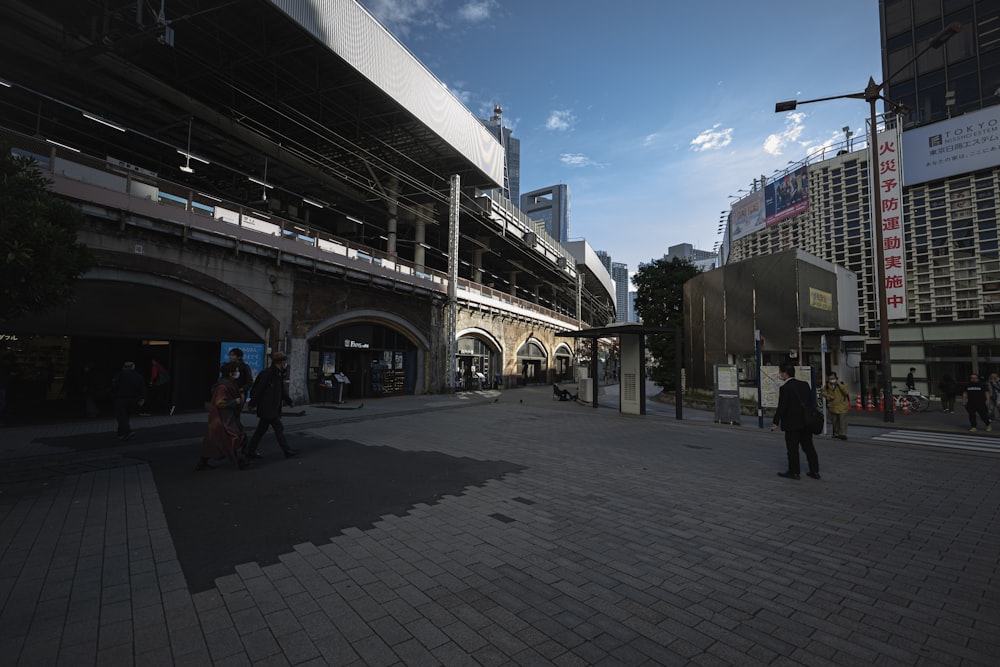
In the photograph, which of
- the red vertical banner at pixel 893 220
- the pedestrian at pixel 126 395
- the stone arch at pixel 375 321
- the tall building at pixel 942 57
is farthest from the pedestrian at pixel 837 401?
the tall building at pixel 942 57

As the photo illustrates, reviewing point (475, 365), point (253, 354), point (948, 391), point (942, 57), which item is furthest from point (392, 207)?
point (942, 57)

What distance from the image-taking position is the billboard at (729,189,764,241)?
3809 centimetres

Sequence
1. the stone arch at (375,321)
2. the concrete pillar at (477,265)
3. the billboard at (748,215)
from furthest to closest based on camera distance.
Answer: the billboard at (748,215), the concrete pillar at (477,265), the stone arch at (375,321)

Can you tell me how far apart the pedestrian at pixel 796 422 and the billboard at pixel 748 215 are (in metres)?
36.8

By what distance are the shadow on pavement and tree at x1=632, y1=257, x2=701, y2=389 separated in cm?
1928

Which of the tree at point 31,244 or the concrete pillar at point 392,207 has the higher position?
the concrete pillar at point 392,207

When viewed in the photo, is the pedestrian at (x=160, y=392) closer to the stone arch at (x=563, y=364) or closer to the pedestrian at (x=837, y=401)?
the pedestrian at (x=837, y=401)

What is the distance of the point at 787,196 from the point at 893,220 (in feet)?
39.9

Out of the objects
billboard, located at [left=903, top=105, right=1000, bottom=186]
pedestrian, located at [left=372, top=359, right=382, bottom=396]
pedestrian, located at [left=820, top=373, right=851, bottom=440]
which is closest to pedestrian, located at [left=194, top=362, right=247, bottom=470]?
pedestrian, located at [left=820, top=373, right=851, bottom=440]

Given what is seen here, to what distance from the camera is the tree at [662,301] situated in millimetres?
24734

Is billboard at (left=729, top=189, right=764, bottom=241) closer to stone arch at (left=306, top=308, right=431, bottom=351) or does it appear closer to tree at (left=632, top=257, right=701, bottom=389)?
tree at (left=632, top=257, right=701, bottom=389)

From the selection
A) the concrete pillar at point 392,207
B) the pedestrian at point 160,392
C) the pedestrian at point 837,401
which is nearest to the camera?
the pedestrian at point 837,401

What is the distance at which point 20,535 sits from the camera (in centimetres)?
424

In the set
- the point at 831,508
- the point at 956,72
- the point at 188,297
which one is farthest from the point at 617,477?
the point at 956,72
